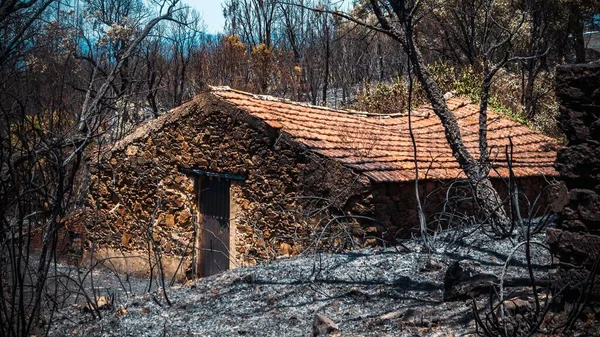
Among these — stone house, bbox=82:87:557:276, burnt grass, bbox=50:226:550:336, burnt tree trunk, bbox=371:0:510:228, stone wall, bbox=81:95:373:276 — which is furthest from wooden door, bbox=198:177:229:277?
burnt grass, bbox=50:226:550:336

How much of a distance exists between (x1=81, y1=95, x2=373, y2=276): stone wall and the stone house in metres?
0.02

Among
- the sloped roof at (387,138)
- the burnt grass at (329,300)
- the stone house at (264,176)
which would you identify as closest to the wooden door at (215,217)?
A: the stone house at (264,176)

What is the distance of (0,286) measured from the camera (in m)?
4.30

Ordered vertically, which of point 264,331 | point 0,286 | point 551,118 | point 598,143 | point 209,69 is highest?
point 209,69

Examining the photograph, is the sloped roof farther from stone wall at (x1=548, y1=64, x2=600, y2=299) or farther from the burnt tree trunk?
stone wall at (x1=548, y1=64, x2=600, y2=299)

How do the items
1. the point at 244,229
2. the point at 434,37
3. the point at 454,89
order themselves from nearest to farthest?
1. the point at 244,229
2. the point at 454,89
3. the point at 434,37

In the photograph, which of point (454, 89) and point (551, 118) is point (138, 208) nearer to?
point (454, 89)

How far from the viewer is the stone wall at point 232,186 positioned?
34.5 ft

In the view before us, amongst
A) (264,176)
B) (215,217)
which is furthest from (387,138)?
(215,217)

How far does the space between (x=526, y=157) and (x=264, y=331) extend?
9.74 m

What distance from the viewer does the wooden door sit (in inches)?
488

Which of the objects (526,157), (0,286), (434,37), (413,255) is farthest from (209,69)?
(0,286)

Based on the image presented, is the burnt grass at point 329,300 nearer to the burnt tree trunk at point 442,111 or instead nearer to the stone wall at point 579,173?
the stone wall at point 579,173

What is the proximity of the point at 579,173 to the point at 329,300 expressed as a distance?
8.12ft
